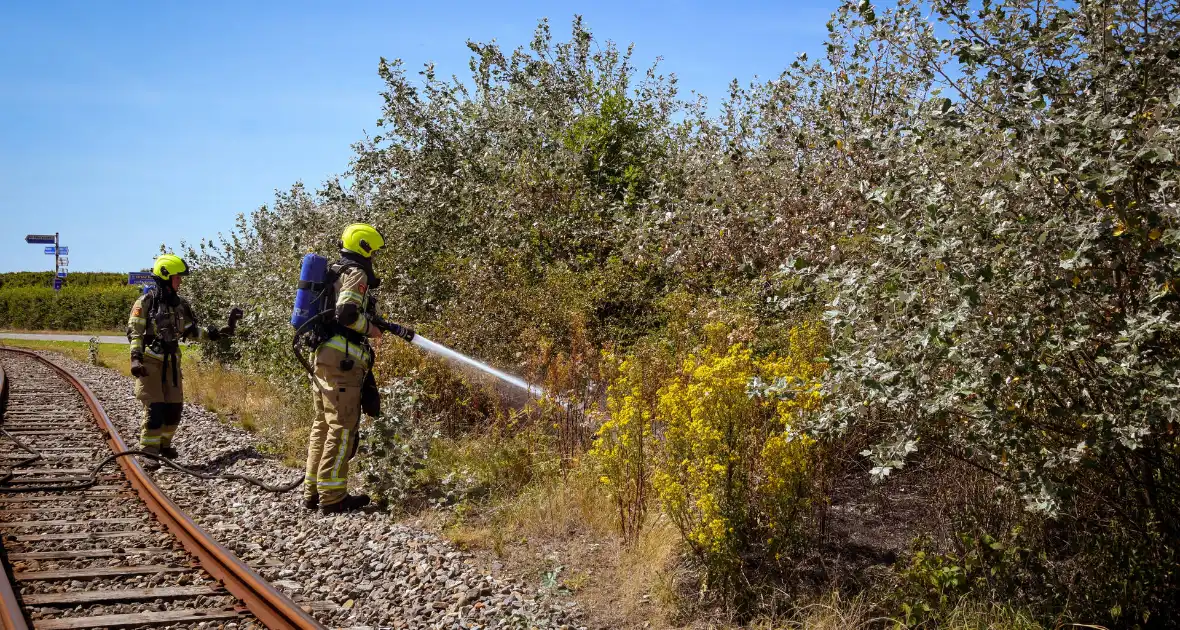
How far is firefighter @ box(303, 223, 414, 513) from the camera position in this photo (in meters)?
7.79

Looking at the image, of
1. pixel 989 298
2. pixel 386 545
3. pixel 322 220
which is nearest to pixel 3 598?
pixel 386 545

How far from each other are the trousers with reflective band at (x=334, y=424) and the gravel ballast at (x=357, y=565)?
0.87 feet

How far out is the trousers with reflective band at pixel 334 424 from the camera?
310 inches

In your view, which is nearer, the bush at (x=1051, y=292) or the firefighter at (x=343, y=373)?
the bush at (x=1051, y=292)

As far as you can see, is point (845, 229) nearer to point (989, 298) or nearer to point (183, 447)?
point (989, 298)

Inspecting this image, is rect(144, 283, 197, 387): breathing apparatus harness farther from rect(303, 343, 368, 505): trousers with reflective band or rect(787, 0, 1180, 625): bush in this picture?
rect(787, 0, 1180, 625): bush

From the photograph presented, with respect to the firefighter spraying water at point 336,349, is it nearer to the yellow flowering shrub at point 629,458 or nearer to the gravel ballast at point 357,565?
the gravel ballast at point 357,565

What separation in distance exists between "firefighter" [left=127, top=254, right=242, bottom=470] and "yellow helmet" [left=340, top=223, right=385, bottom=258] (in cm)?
355

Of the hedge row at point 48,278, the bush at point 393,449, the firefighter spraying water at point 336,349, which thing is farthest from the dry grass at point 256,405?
the hedge row at point 48,278

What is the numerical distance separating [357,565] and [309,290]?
261 centimetres

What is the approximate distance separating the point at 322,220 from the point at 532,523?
11.6 meters

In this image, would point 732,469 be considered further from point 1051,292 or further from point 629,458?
point 1051,292

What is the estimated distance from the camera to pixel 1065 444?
15.6 ft

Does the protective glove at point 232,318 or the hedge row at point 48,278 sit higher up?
the hedge row at point 48,278
